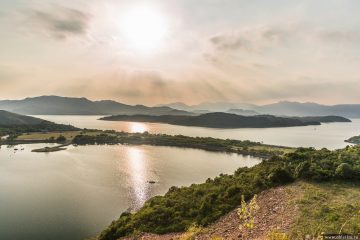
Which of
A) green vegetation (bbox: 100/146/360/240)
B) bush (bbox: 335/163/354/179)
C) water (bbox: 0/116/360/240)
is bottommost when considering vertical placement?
water (bbox: 0/116/360/240)

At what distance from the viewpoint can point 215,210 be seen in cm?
2817

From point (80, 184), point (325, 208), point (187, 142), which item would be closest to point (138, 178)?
point (80, 184)

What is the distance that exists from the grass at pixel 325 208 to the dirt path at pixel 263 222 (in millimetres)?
662

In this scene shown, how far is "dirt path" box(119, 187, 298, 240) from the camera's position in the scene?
21016mm

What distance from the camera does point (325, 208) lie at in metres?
22.1

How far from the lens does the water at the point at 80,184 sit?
43.8 meters

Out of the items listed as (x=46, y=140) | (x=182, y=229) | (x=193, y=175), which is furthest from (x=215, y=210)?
(x=46, y=140)

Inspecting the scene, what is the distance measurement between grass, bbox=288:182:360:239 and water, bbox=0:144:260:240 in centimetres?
2989

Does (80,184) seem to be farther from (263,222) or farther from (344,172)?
(344,172)

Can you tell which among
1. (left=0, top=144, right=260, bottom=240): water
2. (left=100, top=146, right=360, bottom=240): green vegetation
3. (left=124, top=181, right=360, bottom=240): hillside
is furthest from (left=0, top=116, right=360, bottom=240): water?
(left=124, top=181, right=360, bottom=240): hillside

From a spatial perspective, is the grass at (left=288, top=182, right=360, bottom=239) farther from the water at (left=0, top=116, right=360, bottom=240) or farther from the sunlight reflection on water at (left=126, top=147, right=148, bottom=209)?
the sunlight reflection on water at (left=126, top=147, right=148, bottom=209)

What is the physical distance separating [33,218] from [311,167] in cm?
4282

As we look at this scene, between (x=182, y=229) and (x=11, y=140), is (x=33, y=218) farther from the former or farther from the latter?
(x=11, y=140)

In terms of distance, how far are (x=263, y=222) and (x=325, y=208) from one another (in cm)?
497
